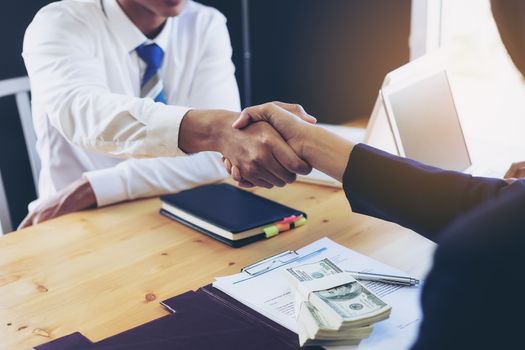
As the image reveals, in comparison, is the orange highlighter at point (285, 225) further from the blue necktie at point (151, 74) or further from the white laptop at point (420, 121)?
the blue necktie at point (151, 74)

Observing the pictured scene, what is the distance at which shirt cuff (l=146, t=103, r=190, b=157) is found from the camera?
1.46m

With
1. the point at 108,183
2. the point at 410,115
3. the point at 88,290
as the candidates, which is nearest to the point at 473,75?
the point at 410,115

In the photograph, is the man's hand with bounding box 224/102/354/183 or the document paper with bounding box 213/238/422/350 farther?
the man's hand with bounding box 224/102/354/183

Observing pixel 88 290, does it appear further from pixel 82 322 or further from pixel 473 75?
pixel 473 75

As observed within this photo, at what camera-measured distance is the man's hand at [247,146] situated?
137cm

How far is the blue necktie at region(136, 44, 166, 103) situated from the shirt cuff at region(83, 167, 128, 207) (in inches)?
17.2

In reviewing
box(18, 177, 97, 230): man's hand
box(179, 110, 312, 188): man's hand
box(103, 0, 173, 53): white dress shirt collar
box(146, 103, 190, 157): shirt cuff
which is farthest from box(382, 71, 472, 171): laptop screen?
box(103, 0, 173, 53): white dress shirt collar

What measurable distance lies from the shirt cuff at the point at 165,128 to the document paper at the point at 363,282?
428mm

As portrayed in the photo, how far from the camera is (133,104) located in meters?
1.50

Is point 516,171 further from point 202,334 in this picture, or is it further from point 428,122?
point 202,334

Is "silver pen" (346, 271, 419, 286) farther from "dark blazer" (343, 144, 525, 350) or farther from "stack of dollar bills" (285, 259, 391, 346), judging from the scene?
"dark blazer" (343, 144, 525, 350)

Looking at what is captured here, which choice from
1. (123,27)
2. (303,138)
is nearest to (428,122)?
(303,138)

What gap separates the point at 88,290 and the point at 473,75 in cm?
150


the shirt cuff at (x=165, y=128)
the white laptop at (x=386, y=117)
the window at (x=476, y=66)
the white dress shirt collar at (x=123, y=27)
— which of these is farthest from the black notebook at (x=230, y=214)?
the window at (x=476, y=66)
